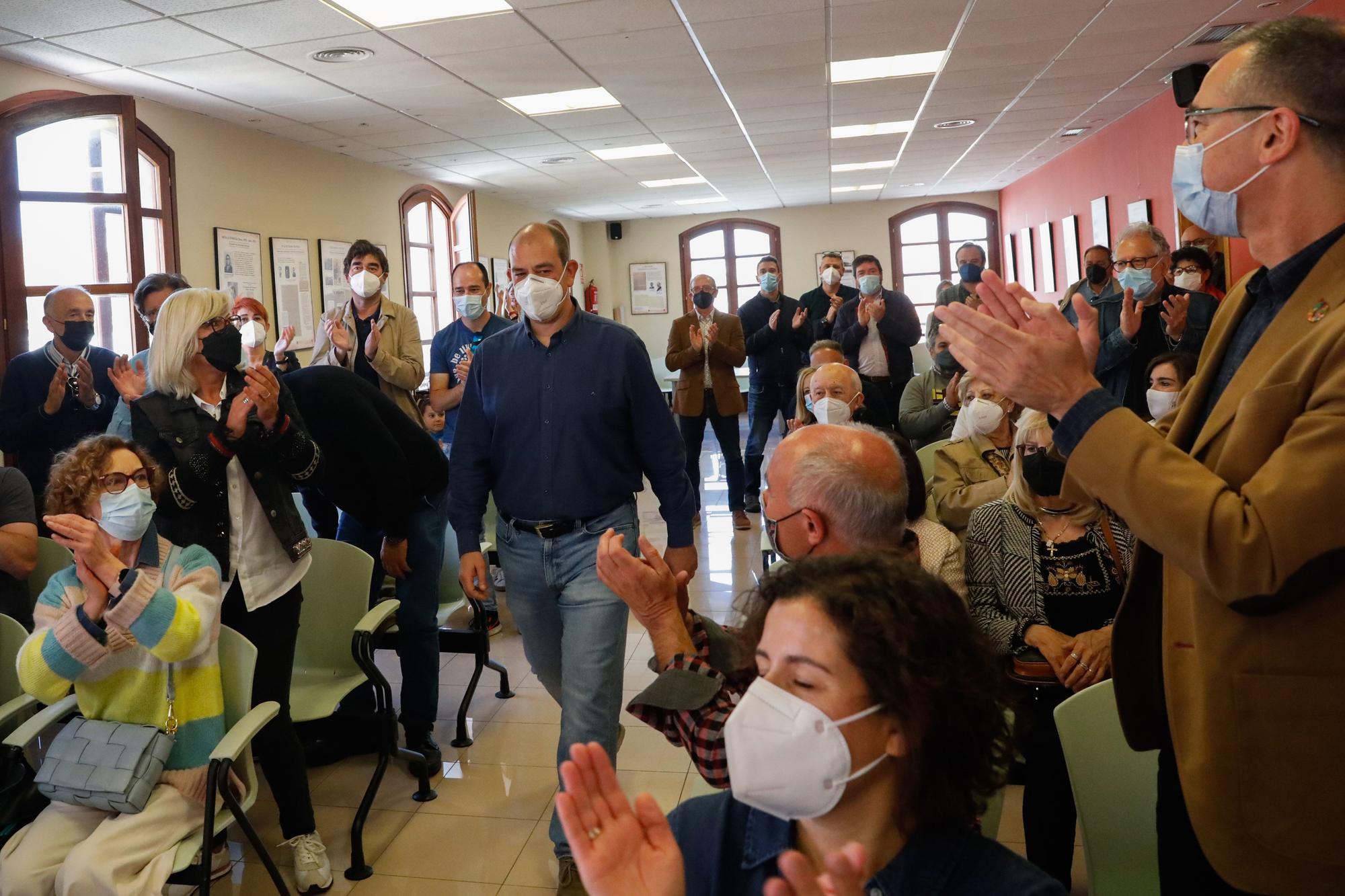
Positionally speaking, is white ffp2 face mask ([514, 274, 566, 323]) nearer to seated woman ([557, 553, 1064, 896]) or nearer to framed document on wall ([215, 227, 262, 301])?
seated woman ([557, 553, 1064, 896])

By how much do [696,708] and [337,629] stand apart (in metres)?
2.06

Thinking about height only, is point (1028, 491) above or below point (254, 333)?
below

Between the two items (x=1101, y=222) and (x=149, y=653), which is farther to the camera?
(x=1101, y=222)

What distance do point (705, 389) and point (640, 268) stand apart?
1064 cm

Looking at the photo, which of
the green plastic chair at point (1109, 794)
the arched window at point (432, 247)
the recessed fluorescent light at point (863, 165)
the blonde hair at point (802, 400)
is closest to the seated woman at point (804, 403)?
the blonde hair at point (802, 400)

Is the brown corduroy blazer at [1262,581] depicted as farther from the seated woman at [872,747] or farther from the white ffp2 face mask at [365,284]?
the white ffp2 face mask at [365,284]

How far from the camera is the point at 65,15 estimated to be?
178 inches

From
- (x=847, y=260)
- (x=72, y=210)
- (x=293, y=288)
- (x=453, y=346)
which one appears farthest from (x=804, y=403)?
(x=847, y=260)

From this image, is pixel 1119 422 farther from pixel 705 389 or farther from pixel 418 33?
pixel 705 389

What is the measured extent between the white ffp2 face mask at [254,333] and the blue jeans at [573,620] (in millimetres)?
1163

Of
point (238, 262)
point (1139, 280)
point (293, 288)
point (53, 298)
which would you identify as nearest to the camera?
point (1139, 280)

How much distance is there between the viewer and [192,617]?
91.2 inches

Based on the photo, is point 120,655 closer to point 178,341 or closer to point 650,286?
point 178,341

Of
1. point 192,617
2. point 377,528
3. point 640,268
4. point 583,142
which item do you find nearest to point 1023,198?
point 640,268
